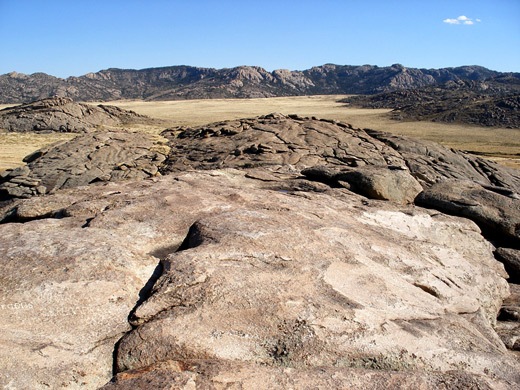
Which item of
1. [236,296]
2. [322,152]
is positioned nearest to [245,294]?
[236,296]

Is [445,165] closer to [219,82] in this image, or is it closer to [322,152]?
[322,152]

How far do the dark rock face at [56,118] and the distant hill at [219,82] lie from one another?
78.9 metres

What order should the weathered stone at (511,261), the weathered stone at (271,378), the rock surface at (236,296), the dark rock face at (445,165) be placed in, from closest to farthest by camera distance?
the weathered stone at (271,378), the rock surface at (236,296), the weathered stone at (511,261), the dark rock face at (445,165)

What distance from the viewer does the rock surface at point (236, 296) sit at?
386cm

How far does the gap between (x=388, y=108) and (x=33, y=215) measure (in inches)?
3144

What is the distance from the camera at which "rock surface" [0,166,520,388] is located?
12.7ft

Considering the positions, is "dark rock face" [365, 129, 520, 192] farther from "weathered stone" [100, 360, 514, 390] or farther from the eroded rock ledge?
"weathered stone" [100, 360, 514, 390]

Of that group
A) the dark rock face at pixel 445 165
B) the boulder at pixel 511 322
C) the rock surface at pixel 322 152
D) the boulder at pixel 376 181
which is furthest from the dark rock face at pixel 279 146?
the boulder at pixel 511 322

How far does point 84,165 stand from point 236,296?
13311mm

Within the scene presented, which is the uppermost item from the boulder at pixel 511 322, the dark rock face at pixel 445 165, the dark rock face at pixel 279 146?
the dark rock face at pixel 279 146

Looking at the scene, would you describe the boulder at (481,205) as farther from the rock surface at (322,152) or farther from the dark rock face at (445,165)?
the dark rock face at (445,165)

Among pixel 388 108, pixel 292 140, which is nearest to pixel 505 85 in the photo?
pixel 388 108

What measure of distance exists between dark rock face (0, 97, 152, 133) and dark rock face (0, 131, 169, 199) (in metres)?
20.3

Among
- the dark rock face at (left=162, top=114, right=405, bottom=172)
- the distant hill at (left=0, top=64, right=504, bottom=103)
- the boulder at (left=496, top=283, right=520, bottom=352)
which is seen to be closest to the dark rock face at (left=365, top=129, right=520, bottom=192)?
the dark rock face at (left=162, top=114, right=405, bottom=172)
